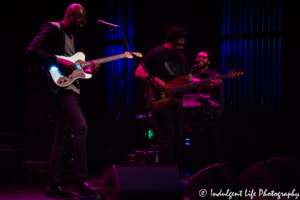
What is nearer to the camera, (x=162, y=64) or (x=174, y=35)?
(x=162, y=64)

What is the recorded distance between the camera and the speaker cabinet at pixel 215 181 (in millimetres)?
2982

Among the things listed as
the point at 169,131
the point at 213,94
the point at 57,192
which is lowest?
the point at 57,192

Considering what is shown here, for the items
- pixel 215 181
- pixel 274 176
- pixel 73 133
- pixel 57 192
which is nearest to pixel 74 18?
pixel 73 133

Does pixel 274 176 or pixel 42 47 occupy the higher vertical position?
pixel 42 47

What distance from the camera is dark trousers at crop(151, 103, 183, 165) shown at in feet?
13.4

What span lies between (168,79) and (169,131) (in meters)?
0.66

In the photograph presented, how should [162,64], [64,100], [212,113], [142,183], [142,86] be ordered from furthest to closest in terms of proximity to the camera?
[142,86] → [212,113] → [162,64] → [64,100] → [142,183]

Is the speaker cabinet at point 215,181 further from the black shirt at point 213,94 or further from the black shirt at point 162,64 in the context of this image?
the black shirt at point 213,94

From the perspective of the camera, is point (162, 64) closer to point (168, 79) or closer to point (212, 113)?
point (168, 79)

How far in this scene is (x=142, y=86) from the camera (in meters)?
9.15

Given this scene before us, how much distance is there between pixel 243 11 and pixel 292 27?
144cm

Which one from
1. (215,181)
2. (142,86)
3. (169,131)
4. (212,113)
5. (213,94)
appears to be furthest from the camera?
(142,86)

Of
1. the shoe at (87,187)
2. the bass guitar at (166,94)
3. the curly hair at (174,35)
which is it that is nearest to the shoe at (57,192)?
the shoe at (87,187)

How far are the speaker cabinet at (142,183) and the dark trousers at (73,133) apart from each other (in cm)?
63
